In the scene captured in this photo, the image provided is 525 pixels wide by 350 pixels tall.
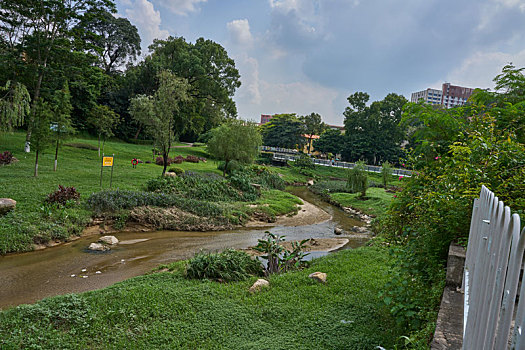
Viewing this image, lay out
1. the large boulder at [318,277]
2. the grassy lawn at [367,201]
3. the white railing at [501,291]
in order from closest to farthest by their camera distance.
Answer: the white railing at [501,291], the large boulder at [318,277], the grassy lawn at [367,201]

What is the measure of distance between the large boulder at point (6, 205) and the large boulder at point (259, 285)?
892 cm

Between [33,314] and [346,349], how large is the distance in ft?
16.1

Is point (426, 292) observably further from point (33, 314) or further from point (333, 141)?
point (333, 141)

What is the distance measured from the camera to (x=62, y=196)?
1241 cm

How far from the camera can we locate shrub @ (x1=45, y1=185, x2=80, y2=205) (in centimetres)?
1210

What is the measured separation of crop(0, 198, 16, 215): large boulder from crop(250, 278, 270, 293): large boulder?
29.3 feet

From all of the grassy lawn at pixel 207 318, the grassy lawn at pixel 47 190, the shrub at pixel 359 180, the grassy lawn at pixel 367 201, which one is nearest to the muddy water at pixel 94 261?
the grassy lawn at pixel 47 190

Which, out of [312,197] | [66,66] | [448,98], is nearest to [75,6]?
[66,66]

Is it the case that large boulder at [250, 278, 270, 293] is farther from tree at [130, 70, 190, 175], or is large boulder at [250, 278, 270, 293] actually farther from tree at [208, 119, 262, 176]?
tree at [208, 119, 262, 176]

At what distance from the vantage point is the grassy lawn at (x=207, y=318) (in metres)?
4.68

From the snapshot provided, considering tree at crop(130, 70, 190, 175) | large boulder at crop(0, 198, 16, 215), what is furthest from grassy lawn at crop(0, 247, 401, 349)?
tree at crop(130, 70, 190, 175)

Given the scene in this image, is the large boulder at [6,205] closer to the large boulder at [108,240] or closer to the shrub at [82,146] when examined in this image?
the large boulder at [108,240]

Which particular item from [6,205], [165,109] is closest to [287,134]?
[165,109]

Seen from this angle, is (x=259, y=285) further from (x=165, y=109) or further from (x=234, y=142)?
(x=234, y=142)
